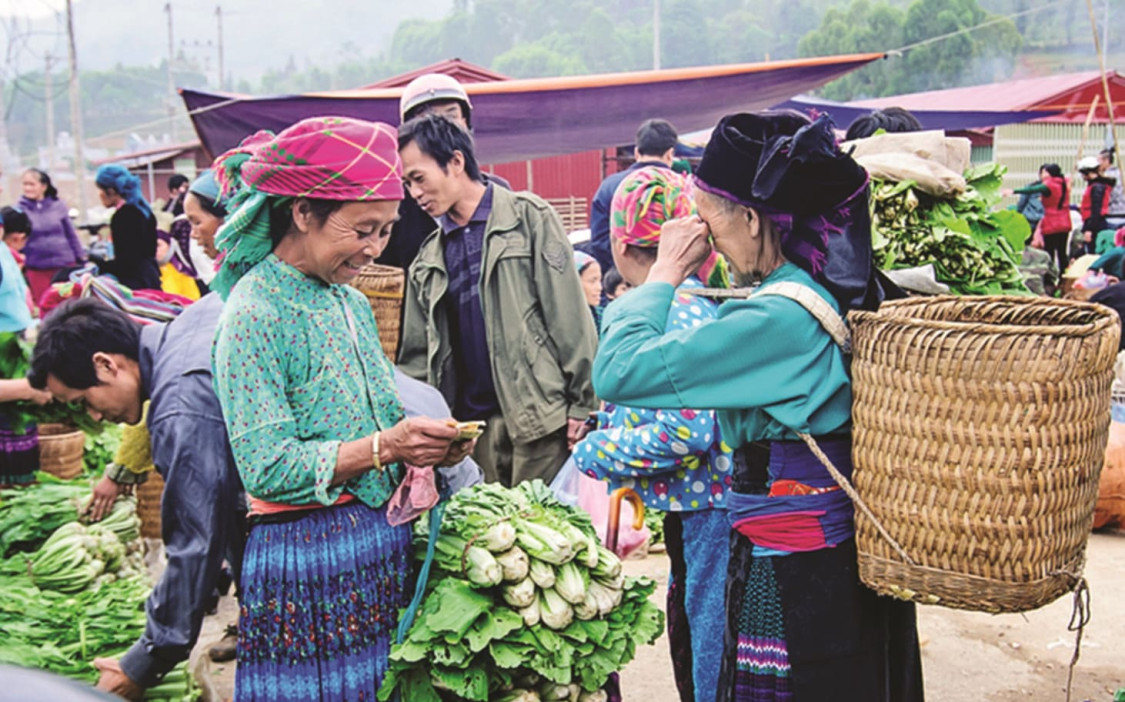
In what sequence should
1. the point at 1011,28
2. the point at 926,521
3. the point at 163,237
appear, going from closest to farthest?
the point at 926,521 < the point at 163,237 < the point at 1011,28

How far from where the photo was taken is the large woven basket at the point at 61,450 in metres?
5.98

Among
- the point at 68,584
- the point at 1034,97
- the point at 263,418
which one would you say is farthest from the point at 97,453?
the point at 1034,97

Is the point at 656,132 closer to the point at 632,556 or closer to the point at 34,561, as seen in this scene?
the point at 632,556

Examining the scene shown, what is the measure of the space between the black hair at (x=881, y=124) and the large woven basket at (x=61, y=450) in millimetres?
4677

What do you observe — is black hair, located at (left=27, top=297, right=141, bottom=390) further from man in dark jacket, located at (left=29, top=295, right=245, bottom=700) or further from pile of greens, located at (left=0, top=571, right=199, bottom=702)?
pile of greens, located at (left=0, top=571, right=199, bottom=702)

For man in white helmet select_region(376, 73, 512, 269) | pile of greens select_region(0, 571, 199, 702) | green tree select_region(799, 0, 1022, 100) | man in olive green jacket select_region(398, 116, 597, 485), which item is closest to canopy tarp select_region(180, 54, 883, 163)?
man in white helmet select_region(376, 73, 512, 269)

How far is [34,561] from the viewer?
450 centimetres

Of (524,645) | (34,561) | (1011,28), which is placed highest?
(1011,28)

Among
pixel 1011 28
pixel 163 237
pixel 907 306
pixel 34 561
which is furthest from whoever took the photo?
pixel 1011 28

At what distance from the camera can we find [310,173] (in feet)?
7.43

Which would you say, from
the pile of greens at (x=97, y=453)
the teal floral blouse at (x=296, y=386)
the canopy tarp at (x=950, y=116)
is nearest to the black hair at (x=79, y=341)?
the teal floral blouse at (x=296, y=386)

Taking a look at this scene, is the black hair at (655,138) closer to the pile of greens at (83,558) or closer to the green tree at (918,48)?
the pile of greens at (83,558)

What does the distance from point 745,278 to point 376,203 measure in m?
0.88

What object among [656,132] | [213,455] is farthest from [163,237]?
[213,455]
